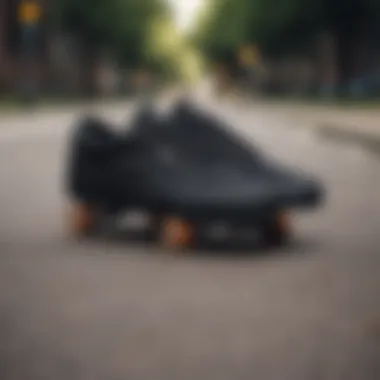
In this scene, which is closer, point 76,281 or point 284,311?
point 284,311

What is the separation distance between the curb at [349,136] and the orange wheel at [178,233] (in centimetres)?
1252

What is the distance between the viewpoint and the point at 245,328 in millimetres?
5543

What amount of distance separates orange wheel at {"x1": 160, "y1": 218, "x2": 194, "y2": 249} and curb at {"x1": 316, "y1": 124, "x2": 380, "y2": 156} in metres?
12.5

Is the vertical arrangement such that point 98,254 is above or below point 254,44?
above

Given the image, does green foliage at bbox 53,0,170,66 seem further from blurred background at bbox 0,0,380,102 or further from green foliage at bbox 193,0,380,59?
green foliage at bbox 193,0,380,59

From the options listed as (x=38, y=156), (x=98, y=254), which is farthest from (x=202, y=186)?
(x=38, y=156)

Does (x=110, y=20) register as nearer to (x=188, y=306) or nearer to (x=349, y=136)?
(x=349, y=136)

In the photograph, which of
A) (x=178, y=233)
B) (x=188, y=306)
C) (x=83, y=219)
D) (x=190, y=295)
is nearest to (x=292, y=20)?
(x=83, y=219)

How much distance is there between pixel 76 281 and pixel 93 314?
117cm

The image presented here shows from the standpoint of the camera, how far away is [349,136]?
1004 inches

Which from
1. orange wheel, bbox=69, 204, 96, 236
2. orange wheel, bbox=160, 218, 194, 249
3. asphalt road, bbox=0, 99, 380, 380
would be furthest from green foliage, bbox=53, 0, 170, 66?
orange wheel, bbox=160, 218, 194, 249

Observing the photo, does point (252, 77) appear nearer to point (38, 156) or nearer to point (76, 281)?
point (38, 156)

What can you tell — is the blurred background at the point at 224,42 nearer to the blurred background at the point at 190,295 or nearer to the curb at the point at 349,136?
the curb at the point at 349,136

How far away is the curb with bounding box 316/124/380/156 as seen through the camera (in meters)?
22.1
